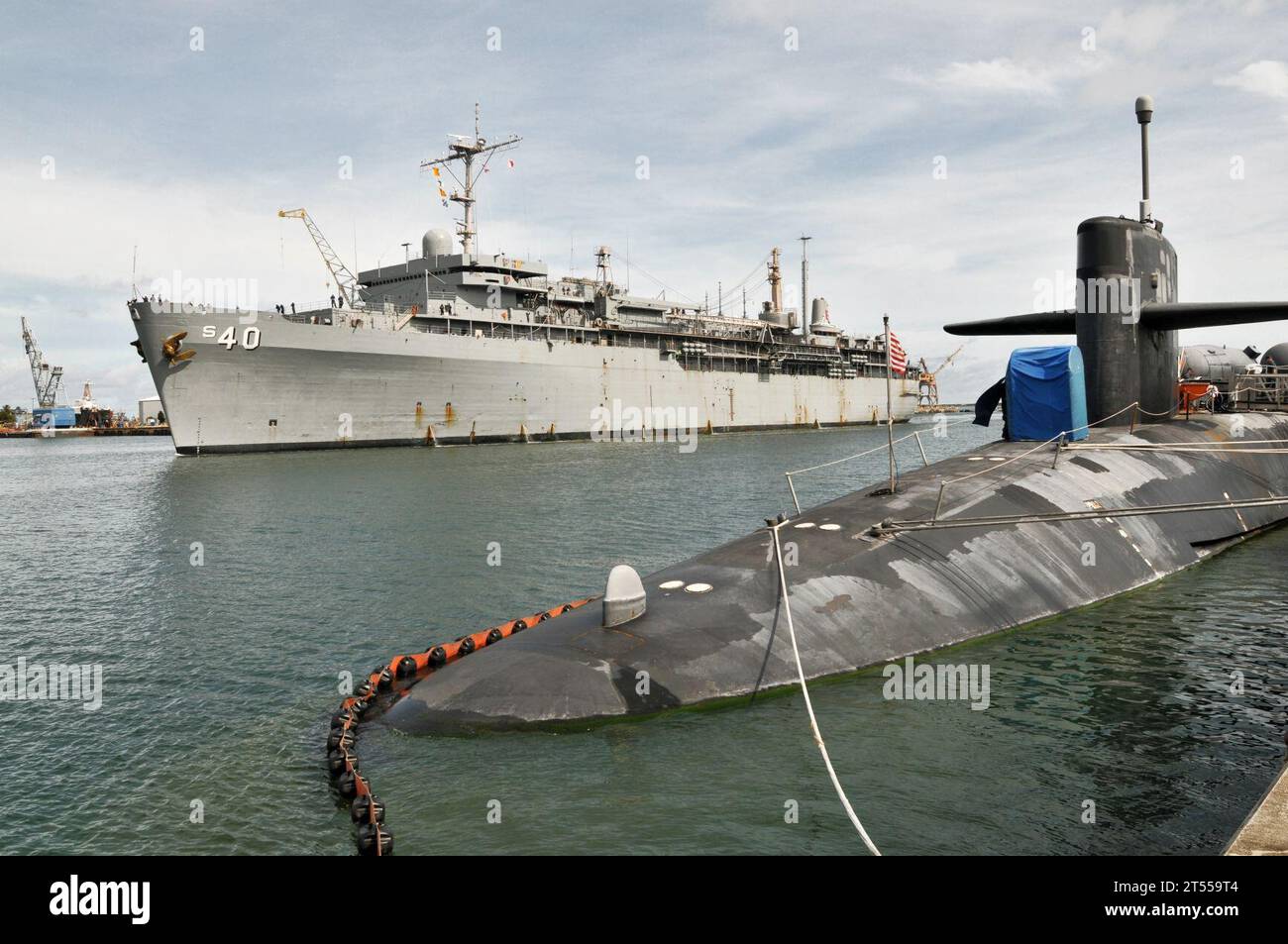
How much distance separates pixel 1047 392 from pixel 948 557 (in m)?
6.29

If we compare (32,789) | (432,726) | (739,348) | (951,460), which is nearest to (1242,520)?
(951,460)

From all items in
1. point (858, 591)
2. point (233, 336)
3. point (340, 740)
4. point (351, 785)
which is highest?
point (233, 336)

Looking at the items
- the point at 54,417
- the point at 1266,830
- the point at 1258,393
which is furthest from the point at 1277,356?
the point at 54,417

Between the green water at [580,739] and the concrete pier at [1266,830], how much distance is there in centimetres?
148

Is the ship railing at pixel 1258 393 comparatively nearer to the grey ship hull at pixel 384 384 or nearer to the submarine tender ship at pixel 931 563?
the submarine tender ship at pixel 931 563

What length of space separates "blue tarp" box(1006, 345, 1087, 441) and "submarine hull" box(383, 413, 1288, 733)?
1.92 ft

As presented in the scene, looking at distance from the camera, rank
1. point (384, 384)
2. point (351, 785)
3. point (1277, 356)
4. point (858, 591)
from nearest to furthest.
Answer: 1. point (351, 785)
2. point (858, 591)
3. point (1277, 356)
4. point (384, 384)

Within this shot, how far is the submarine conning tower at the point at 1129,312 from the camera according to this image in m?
17.2

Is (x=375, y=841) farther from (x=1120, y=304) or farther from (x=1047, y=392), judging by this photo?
(x=1120, y=304)

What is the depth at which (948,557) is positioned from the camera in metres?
11.6

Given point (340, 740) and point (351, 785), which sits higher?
point (340, 740)

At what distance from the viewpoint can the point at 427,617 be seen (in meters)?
14.7

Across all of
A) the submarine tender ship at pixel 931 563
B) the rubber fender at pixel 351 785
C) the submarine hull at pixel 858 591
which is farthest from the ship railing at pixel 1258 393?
the rubber fender at pixel 351 785

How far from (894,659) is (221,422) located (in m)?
45.9
